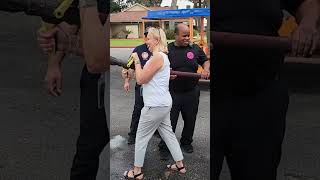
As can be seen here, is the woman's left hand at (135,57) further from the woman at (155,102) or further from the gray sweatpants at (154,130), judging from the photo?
the gray sweatpants at (154,130)

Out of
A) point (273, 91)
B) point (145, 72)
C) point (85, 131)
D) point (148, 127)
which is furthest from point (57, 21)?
point (148, 127)

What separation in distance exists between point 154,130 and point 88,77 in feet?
5.03

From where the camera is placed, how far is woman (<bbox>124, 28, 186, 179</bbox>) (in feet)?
5.69

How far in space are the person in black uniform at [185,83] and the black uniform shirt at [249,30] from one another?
200 mm

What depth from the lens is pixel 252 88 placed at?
39.4 inches

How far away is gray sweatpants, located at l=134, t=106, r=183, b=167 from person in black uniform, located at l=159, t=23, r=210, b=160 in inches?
2.3

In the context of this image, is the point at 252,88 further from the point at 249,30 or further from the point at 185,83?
the point at 185,83

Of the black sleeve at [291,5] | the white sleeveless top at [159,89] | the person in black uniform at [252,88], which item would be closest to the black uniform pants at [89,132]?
the person in black uniform at [252,88]

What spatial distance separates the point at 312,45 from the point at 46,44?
57cm

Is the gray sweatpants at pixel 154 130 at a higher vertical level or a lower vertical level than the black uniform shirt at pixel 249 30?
lower

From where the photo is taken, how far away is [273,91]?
1000 mm

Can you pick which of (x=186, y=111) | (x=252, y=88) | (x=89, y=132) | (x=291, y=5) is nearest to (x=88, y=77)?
(x=89, y=132)

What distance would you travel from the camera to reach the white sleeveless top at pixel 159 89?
1771 mm

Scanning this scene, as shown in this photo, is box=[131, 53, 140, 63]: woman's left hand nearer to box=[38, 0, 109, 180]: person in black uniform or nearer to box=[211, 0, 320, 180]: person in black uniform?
box=[38, 0, 109, 180]: person in black uniform
